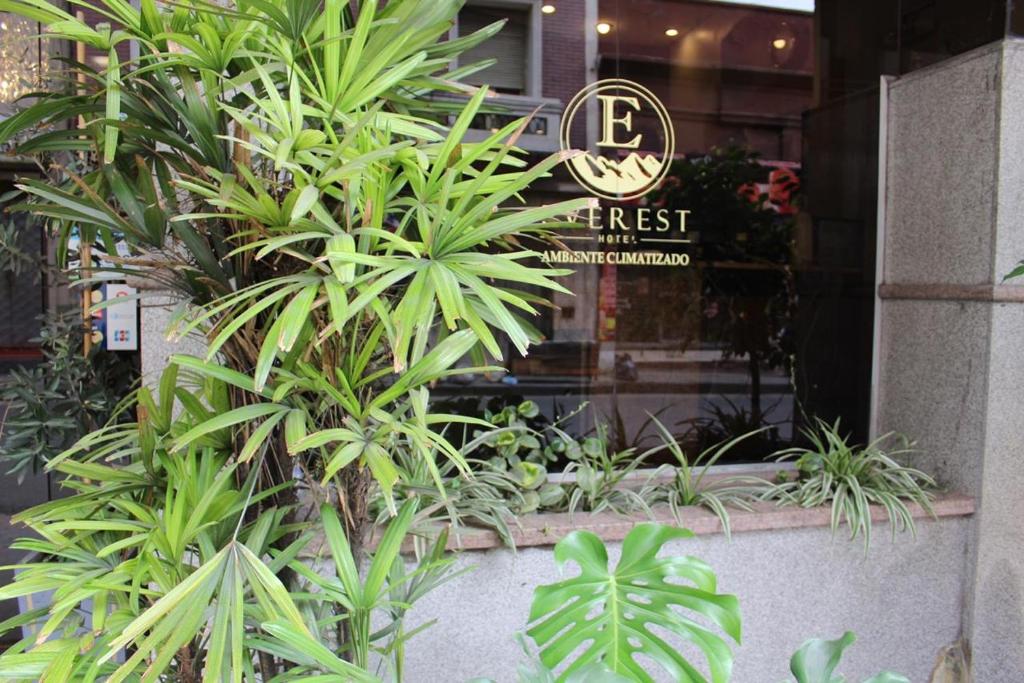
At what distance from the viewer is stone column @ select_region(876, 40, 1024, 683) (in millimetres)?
3508

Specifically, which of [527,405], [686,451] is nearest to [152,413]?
[527,405]

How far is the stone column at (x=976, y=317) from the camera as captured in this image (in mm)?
3508

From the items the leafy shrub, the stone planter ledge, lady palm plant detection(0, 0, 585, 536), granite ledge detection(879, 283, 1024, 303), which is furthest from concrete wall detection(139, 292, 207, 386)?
granite ledge detection(879, 283, 1024, 303)

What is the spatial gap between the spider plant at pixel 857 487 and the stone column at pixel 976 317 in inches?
9.6

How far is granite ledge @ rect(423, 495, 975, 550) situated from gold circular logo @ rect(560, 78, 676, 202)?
1743 millimetres

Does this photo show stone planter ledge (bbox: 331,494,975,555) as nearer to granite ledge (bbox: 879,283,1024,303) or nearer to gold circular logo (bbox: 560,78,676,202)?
granite ledge (bbox: 879,283,1024,303)

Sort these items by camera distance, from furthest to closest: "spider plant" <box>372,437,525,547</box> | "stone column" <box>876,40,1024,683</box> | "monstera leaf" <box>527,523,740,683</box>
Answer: "stone column" <box>876,40,1024,683</box> → "spider plant" <box>372,437,525,547</box> → "monstera leaf" <box>527,523,740,683</box>

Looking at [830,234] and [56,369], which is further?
[830,234]

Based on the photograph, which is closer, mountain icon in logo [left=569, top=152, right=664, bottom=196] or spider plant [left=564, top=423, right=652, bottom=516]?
spider plant [left=564, top=423, right=652, bottom=516]

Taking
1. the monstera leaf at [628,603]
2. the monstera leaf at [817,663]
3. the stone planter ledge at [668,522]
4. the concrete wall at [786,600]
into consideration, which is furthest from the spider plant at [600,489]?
the monstera leaf at [817,663]

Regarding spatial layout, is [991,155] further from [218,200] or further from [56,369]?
[56,369]

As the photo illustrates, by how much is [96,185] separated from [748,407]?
3536mm

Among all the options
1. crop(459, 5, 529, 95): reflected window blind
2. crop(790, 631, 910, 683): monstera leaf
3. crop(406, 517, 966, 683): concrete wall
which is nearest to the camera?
crop(790, 631, 910, 683): monstera leaf

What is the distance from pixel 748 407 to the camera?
15.1 feet
